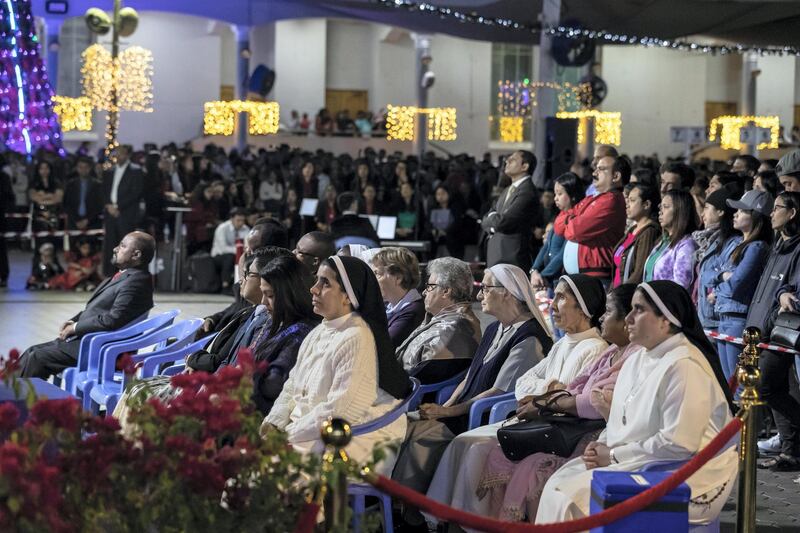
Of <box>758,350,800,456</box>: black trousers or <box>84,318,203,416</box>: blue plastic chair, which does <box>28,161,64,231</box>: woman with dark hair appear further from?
<box>758,350,800,456</box>: black trousers

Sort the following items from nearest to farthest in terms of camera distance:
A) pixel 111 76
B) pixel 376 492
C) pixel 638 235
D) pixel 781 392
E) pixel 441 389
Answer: pixel 376 492 < pixel 441 389 < pixel 781 392 < pixel 638 235 < pixel 111 76

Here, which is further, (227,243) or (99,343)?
(227,243)

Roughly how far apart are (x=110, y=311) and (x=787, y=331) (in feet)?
13.6

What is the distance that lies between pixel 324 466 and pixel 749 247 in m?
4.95

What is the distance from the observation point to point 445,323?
688 cm

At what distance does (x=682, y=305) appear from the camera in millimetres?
5078

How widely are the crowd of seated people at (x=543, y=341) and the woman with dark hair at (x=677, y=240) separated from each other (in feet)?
0.03

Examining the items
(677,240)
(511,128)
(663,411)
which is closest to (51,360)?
(677,240)

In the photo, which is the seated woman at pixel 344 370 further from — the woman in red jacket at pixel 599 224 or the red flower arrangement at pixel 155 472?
the woman in red jacket at pixel 599 224

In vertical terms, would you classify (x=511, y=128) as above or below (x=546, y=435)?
above

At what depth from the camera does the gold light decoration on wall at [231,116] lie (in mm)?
28516

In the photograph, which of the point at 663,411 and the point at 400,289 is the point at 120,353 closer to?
the point at 400,289

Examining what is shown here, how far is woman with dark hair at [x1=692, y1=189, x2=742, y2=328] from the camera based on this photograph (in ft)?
26.7

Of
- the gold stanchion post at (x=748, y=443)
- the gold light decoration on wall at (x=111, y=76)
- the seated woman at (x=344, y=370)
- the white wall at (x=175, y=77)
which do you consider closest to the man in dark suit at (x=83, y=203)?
the gold light decoration on wall at (x=111, y=76)
